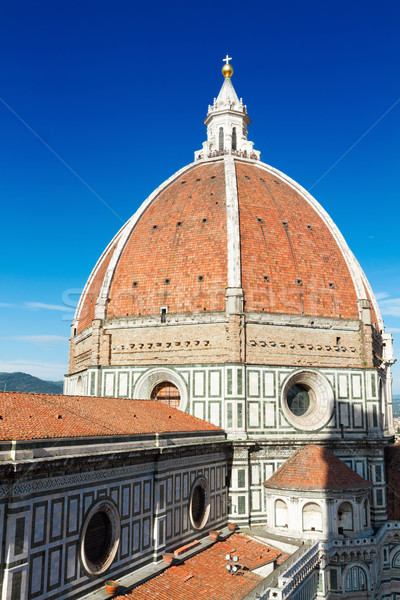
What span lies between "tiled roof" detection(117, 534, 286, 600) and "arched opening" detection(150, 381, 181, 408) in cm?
808

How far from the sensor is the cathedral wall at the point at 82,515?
39.2 feet

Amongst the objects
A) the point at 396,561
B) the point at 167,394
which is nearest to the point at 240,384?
the point at 167,394

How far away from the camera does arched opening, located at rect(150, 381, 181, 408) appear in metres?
27.1

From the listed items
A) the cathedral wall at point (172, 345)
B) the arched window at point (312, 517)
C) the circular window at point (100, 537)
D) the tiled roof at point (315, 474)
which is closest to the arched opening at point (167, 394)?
the cathedral wall at point (172, 345)

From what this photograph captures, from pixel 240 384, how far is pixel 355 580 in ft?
31.1

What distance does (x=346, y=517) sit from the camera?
76.2 ft

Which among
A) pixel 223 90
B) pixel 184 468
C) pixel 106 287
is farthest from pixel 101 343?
pixel 223 90

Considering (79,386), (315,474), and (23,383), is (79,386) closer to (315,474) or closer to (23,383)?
(315,474)

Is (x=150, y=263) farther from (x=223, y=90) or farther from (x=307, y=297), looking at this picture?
(x=223, y=90)

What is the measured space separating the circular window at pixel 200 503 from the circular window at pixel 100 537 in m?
5.28

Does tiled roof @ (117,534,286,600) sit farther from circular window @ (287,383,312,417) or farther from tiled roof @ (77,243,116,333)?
tiled roof @ (77,243,116,333)

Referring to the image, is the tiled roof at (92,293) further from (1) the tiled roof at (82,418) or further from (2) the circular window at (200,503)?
(2) the circular window at (200,503)

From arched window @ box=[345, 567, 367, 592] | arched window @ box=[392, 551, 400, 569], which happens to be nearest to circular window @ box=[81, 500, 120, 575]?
arched window @ box=[345, 567, 367, 592]

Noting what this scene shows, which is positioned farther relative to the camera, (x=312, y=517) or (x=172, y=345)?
(x=172, y=345)
